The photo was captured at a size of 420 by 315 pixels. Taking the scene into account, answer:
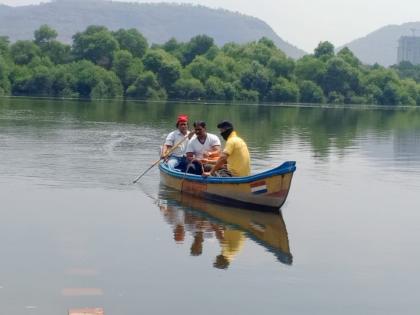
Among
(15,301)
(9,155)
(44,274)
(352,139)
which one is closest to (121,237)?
(44,274)

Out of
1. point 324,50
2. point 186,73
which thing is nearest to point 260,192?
point 186,73

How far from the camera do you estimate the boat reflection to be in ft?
53.9

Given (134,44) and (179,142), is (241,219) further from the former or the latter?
(134,44)

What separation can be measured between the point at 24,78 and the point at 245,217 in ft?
353

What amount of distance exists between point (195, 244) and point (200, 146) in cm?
667

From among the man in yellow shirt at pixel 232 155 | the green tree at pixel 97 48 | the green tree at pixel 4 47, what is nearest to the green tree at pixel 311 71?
the green tree at pixel 97 48

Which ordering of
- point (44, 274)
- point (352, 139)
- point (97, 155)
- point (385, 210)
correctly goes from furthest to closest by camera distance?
point (352, 139) < point (97, 155) < point (385, 210) < point (44, 274)

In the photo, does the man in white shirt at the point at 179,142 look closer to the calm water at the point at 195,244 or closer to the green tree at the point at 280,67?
the calm water at the point at 195,244

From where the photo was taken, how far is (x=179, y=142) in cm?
2525

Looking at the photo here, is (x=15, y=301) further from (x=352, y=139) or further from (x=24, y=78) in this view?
(x=24, y=78)

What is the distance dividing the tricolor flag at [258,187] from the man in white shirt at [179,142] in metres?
4.80

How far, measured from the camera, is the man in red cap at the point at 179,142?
25156mm

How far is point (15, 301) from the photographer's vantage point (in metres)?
12.3

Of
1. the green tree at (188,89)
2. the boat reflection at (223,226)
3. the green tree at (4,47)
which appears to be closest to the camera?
the boat reflection at (223,226)
